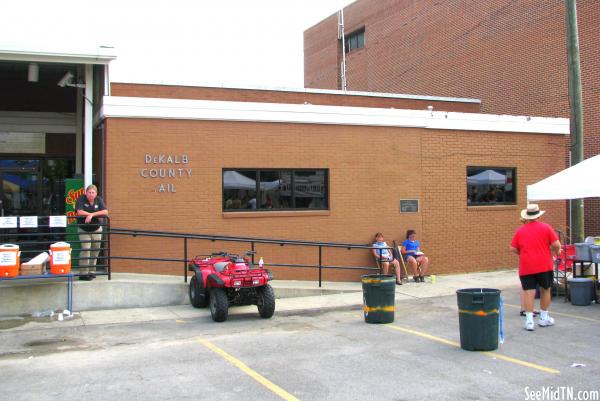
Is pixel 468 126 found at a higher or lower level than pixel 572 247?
higher

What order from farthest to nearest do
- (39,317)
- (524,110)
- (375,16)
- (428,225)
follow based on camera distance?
(375,16)
(524,110)
(428,225)
(39,317)

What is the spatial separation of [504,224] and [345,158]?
→ 5.19 m

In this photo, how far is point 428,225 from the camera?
1441 cm

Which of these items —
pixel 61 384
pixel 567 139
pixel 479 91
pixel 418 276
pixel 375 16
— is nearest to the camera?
pixel 61 384

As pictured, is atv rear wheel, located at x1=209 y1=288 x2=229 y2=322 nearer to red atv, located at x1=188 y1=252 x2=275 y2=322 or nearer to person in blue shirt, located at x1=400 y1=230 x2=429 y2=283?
red atv, located at x1=188 y1=252 x2=275 y2=322

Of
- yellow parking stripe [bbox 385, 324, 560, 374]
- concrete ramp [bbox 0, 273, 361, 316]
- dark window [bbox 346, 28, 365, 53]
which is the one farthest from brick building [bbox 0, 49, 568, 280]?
dark window [bbox 346, 28, 365, 53]

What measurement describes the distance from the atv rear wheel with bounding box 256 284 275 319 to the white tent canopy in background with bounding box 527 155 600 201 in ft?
20.5

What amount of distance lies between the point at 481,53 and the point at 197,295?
1976 centimetres

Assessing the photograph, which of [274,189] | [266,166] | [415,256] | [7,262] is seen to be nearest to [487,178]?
[415,256]

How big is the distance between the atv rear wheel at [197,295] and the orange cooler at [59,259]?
7.12ft

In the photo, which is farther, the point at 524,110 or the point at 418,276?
the point at 524,110

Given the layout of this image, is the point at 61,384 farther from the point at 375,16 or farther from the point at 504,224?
the point at 375,16

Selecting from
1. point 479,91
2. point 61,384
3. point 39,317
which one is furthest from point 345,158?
point 479,91

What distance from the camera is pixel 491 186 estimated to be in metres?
15.6
